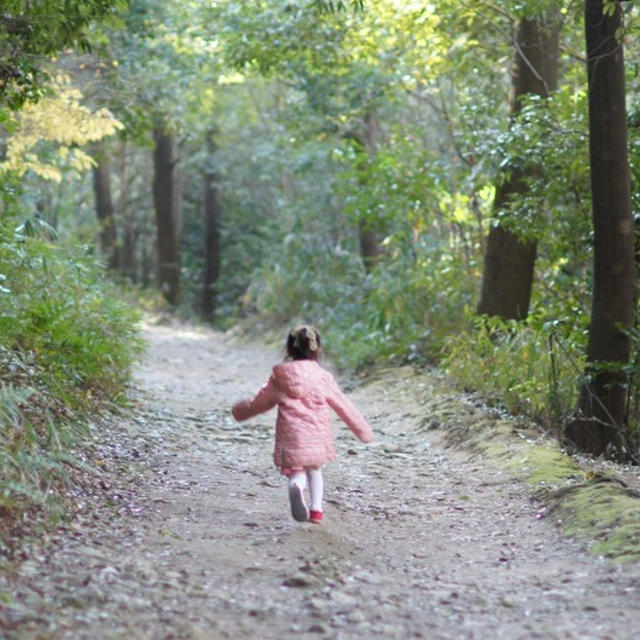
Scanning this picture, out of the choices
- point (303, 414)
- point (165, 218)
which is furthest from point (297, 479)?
point (165, 218)

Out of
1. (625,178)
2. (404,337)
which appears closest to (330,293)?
(404,337)

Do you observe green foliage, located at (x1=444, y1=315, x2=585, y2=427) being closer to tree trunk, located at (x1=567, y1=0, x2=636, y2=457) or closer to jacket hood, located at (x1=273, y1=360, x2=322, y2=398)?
tree trunk, located at (x1=567, y1=0, x2=636, y2=457)

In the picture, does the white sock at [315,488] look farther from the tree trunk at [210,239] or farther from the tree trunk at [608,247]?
the tree trunk at [210,239]

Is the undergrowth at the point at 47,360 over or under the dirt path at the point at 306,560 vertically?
over

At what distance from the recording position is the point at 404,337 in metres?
16.0

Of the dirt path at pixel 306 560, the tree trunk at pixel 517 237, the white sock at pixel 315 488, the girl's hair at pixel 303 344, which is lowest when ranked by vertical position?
the dirt path at pixel 306 560

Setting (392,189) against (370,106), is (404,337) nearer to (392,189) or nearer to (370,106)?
(392,189)

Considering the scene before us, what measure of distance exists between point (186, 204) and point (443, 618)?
110 ft

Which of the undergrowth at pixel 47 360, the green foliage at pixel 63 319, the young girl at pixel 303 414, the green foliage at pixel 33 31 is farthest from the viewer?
the green foliage at pixel 63 319

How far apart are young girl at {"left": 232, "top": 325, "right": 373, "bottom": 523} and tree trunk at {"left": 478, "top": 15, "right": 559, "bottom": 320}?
671 centimetres

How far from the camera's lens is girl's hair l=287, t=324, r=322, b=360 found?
23.4 ft

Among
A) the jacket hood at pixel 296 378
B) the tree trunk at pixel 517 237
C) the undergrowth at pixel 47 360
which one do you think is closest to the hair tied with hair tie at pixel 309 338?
the jacket hood at pixel 296 378

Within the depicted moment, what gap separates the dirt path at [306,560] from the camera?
5.01 meters

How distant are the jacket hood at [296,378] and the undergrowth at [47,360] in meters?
1.43
